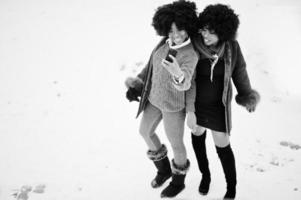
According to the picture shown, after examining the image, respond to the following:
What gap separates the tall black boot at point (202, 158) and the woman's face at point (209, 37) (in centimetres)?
77

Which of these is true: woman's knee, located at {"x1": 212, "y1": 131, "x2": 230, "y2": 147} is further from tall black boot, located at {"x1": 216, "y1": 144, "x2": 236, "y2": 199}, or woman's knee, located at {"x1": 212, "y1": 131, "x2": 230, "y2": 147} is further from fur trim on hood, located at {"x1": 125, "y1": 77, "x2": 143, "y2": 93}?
fur trim on hood, located at {"x1": 125, "y1": 77, "x2": 143, "y2": 93}

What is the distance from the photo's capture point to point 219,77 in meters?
1.88

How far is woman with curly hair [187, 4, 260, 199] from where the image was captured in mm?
A: 1725

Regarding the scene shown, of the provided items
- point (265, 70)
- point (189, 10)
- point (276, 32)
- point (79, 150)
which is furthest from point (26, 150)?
point (276, 32)

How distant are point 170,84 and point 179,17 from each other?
46cm

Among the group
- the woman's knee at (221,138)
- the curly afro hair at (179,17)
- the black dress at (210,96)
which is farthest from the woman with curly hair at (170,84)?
the woman's knee at (221,138)

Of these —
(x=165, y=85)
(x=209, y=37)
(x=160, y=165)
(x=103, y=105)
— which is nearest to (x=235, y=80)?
(x=209, y=37)

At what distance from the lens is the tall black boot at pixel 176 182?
2.25 m

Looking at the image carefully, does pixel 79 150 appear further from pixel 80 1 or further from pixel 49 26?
pixel 80 1

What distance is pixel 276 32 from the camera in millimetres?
4195

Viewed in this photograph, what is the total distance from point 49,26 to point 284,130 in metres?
4.14

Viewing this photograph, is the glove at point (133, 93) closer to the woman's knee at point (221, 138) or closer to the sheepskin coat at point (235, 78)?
the sheepskin coat at point (235, 78)

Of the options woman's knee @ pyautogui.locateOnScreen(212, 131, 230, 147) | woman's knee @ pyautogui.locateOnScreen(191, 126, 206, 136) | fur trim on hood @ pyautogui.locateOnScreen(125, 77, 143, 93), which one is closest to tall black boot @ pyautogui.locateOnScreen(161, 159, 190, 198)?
woman's knee @ pyautogui.locateOnScreen(191, 126, 206, 136)

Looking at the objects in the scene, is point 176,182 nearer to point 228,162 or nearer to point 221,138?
point 228,162
